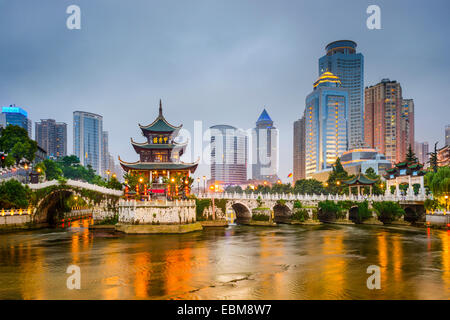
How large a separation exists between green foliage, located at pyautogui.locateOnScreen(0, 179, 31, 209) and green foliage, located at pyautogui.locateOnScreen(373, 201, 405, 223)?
188 ft

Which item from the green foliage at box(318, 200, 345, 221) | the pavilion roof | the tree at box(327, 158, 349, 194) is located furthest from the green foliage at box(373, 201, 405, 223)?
the pavilion roof

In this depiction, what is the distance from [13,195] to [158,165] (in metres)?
21.4

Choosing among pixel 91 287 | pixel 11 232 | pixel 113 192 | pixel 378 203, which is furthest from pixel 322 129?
pixel 91 287

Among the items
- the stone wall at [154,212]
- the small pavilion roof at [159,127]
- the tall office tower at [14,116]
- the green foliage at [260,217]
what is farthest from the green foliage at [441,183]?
the tall office tower at [14,116]

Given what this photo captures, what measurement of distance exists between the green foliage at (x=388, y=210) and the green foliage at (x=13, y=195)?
188 feet

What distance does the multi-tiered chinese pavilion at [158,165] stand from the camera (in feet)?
171

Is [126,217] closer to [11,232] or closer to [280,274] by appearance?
[11,232]

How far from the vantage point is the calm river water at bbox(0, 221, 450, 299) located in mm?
17234

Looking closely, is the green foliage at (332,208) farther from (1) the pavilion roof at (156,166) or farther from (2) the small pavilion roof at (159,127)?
(2) the small pavilion roof at (159,127)

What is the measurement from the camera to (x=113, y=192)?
2007 inches

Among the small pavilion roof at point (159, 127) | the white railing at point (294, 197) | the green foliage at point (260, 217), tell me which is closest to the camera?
the green foliage at point (260, 217)

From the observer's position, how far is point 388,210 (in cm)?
5641

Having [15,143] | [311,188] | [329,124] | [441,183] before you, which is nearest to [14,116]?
[15,143]

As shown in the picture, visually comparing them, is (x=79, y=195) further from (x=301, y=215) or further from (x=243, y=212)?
(x=301, y=215)
